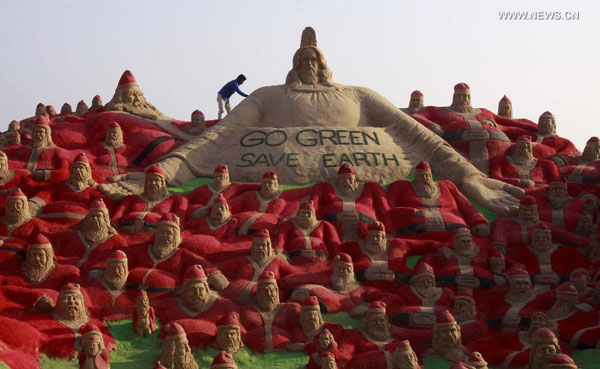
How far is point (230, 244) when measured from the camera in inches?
806

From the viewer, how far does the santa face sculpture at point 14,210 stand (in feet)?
68.1

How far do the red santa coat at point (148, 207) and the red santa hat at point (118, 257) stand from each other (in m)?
1.97

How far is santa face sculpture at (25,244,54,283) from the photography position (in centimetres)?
1931

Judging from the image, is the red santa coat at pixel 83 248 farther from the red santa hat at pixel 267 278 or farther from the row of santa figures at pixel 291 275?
the red santa hat at pixel 267 278

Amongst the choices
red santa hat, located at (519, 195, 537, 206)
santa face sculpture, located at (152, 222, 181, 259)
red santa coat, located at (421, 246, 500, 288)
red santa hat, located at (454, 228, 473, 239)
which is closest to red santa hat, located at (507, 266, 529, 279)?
red santa coat, located at (421, 246, 500, 288)

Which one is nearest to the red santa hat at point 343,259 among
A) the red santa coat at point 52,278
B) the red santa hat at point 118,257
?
the red santa hat at point 118,257

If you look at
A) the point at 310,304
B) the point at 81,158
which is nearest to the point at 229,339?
the point at 310,304

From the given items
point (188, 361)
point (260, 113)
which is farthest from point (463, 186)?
point (188, 361)

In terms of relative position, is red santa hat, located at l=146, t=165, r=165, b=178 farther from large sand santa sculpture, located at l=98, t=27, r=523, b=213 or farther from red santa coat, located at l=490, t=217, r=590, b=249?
red santa coat, located at l=490, t=217, r=590, b=249

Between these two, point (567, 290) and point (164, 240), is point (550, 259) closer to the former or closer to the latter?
point (567, 290)

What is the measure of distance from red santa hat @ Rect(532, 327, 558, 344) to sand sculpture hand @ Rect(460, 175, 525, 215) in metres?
5.65

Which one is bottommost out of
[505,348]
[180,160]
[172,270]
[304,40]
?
[505,348]

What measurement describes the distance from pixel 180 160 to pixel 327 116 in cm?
360

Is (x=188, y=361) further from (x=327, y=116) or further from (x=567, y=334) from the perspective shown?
(x=327, y=116)
